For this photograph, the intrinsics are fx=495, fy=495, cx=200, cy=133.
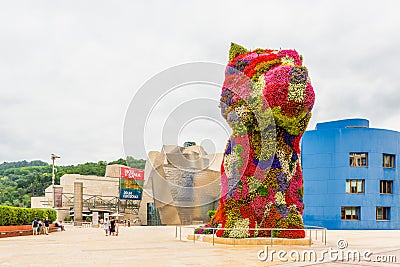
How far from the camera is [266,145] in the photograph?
21.9 m

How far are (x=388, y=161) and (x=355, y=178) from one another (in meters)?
3.93

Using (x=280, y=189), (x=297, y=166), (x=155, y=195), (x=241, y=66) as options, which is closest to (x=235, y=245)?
(x=280, y=189)

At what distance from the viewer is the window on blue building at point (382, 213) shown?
146ft

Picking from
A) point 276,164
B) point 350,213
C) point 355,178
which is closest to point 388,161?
point 355,178

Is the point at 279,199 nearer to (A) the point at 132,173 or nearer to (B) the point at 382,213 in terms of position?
(B) the point at 382,213

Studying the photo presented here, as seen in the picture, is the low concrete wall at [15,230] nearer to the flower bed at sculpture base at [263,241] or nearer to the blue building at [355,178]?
the flower bed at sculpture base at [263,241]

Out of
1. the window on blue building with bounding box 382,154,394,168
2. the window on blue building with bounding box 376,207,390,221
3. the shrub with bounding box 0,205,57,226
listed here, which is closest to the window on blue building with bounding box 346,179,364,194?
the window on blue building with bounding box 376,207,390,221

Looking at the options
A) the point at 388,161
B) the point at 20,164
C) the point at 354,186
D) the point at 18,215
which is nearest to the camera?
the point at 18,215

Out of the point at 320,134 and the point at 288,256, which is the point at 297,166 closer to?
the point at 288,256

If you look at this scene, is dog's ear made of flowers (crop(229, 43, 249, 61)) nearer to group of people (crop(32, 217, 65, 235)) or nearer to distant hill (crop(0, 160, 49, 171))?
group of people (crop(32, 217, 65, 235))

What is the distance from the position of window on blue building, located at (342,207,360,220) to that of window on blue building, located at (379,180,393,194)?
2.84m

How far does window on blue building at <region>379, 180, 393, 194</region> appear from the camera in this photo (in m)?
44.7

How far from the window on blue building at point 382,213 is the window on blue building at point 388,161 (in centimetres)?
391

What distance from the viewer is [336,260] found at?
50.2ft
